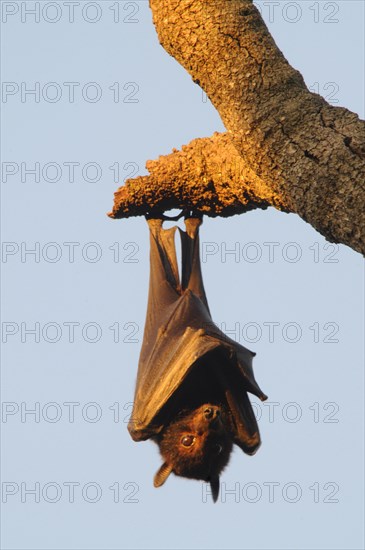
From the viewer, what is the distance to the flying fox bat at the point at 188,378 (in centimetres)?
675

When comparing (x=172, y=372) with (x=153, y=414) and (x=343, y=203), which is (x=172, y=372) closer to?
(x=153, y=414)

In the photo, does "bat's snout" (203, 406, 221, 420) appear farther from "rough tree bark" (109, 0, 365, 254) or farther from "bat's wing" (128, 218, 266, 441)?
"rough tree bark" (109, 0, 365, 254)

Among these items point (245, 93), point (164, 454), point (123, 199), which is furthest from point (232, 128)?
point (164, 454)

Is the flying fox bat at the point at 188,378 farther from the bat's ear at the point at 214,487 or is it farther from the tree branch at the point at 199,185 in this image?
the tree branch at the point at 199,185

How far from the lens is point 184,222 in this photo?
6895mm

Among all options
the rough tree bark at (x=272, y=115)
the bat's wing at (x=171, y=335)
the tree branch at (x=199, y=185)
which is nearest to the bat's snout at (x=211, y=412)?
the bat's wing at (x=171, y=335)

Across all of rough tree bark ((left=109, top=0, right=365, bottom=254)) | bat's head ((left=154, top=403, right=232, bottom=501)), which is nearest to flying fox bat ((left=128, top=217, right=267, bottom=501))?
bat's head ((left=154, top=403, right=232, bottom=501))

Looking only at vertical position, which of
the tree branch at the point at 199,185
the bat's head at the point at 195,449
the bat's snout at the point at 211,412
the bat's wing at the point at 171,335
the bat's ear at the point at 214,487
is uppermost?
the tree branch at the point at 199,185

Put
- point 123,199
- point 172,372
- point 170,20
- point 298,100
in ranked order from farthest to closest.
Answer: point 172,372 < point 123,199 < point 170,20 < point 298,100

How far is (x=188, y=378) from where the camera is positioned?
6980 millimetres

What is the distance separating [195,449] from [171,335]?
3.35ft

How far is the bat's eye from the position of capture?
7.21 meters

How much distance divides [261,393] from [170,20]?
3394 millimetres

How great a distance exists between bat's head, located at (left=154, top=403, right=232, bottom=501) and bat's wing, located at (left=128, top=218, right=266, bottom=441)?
0.95 feet
